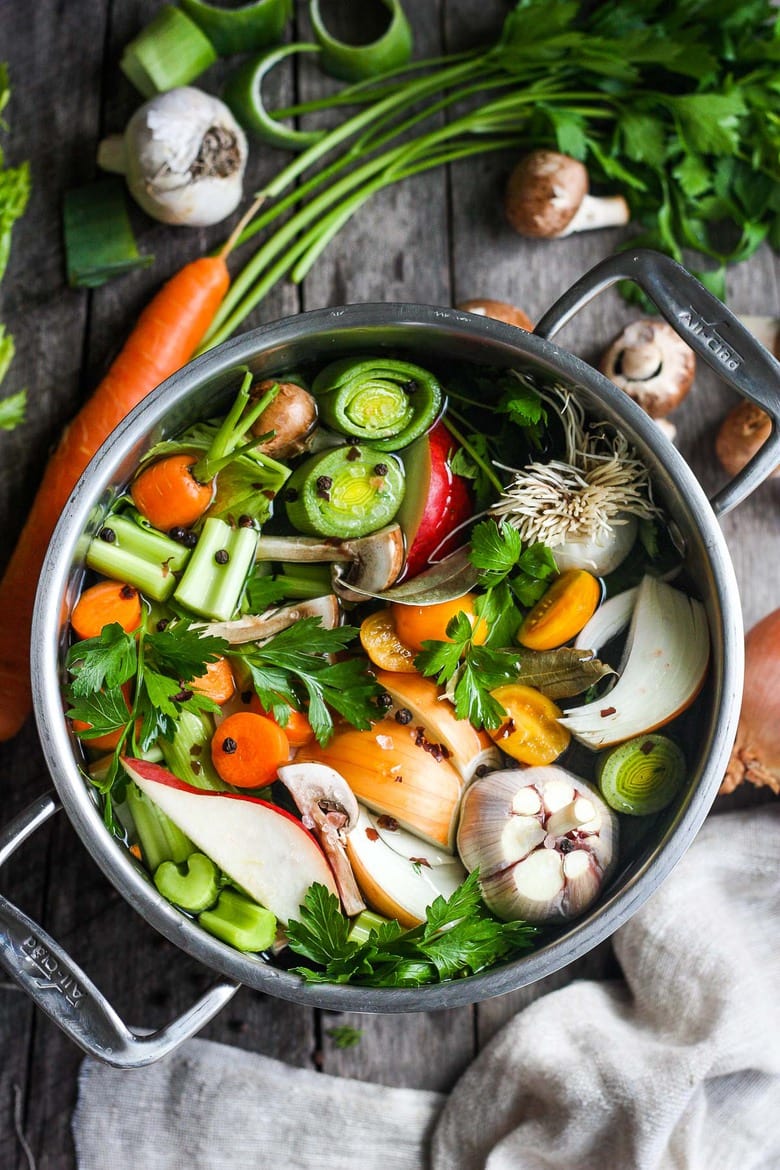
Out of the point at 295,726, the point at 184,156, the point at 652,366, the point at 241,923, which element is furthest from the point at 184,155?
the point at 241,923

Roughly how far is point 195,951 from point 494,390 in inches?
38.3

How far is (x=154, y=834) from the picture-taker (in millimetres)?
1497

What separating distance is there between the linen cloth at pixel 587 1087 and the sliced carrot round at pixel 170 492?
983 mm

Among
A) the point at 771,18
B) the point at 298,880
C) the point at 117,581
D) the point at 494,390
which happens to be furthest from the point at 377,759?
the point at 771,18

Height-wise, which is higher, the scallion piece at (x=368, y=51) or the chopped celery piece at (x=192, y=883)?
the scallion piece at (x=368, y=51)

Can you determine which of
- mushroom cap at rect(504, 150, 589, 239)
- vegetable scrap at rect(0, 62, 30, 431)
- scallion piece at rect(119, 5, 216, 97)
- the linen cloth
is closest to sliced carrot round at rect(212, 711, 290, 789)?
the linen cloth

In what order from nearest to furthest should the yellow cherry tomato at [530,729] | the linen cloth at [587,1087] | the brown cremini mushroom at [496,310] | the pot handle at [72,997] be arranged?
the pot handle at [72,997] → the yellow cherry tomato at [530,729] → the linen cloth at [587,1087] → the brown cremini mushroom at [496,310]

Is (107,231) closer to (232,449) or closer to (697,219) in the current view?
(232,449)

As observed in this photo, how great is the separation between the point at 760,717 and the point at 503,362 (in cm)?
77

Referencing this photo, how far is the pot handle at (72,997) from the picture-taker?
1.35m

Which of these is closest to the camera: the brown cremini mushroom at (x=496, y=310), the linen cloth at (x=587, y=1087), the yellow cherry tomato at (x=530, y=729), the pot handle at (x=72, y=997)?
the pot handle at (x=72, y=997)

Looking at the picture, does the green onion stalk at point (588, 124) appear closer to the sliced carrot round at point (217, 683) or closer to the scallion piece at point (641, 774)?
the sliced carrot round at point (217, 683)

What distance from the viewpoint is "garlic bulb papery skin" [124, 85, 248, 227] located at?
1.75 metres

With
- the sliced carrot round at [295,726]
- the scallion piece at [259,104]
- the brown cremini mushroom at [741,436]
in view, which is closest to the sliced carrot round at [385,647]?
the sliced carrot round at [295,726]
